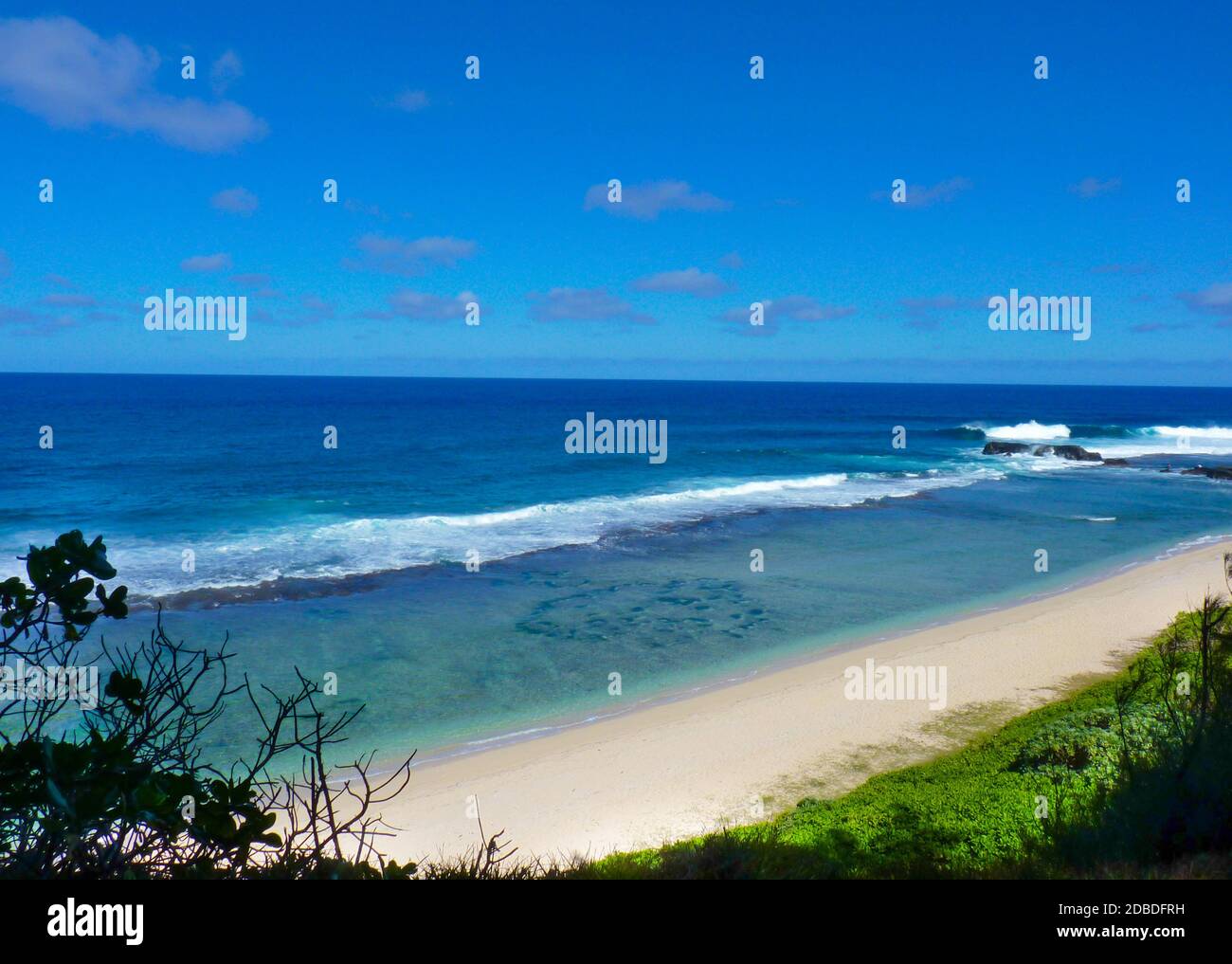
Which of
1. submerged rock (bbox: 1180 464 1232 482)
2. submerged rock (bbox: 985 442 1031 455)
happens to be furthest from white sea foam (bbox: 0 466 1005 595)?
submerged rock (bbox: 985 442 1031 455)

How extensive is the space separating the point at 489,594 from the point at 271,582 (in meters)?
5.46

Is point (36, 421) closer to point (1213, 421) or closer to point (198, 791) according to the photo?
point (198, 791)

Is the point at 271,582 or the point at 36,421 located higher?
the point at 36,421

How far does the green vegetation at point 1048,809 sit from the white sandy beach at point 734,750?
0.81 m

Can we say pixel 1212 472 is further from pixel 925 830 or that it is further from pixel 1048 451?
pixel 925 830

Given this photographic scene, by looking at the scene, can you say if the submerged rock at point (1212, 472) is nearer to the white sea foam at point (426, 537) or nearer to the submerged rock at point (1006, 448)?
Answer: the submerged rock at point (1006, 448)

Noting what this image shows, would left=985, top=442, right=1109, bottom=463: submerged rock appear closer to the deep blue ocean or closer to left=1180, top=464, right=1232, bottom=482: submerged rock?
the deep blue ocean

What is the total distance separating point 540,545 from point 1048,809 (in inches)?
709

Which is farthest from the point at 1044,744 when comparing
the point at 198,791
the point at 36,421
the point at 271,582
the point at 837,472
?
the point at 36,421

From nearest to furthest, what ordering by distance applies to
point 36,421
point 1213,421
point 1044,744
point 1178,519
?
point 1044,744, point 1178,519, point 36,421, point 1213,421

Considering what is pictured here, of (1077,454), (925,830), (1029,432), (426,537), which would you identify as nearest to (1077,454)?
(1077,454)

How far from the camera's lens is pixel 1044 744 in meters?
9.48

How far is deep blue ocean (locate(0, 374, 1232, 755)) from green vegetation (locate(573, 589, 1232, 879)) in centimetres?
512

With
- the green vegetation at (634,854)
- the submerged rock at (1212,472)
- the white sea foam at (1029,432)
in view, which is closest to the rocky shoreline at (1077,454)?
the submerged rock at (1212,472)
